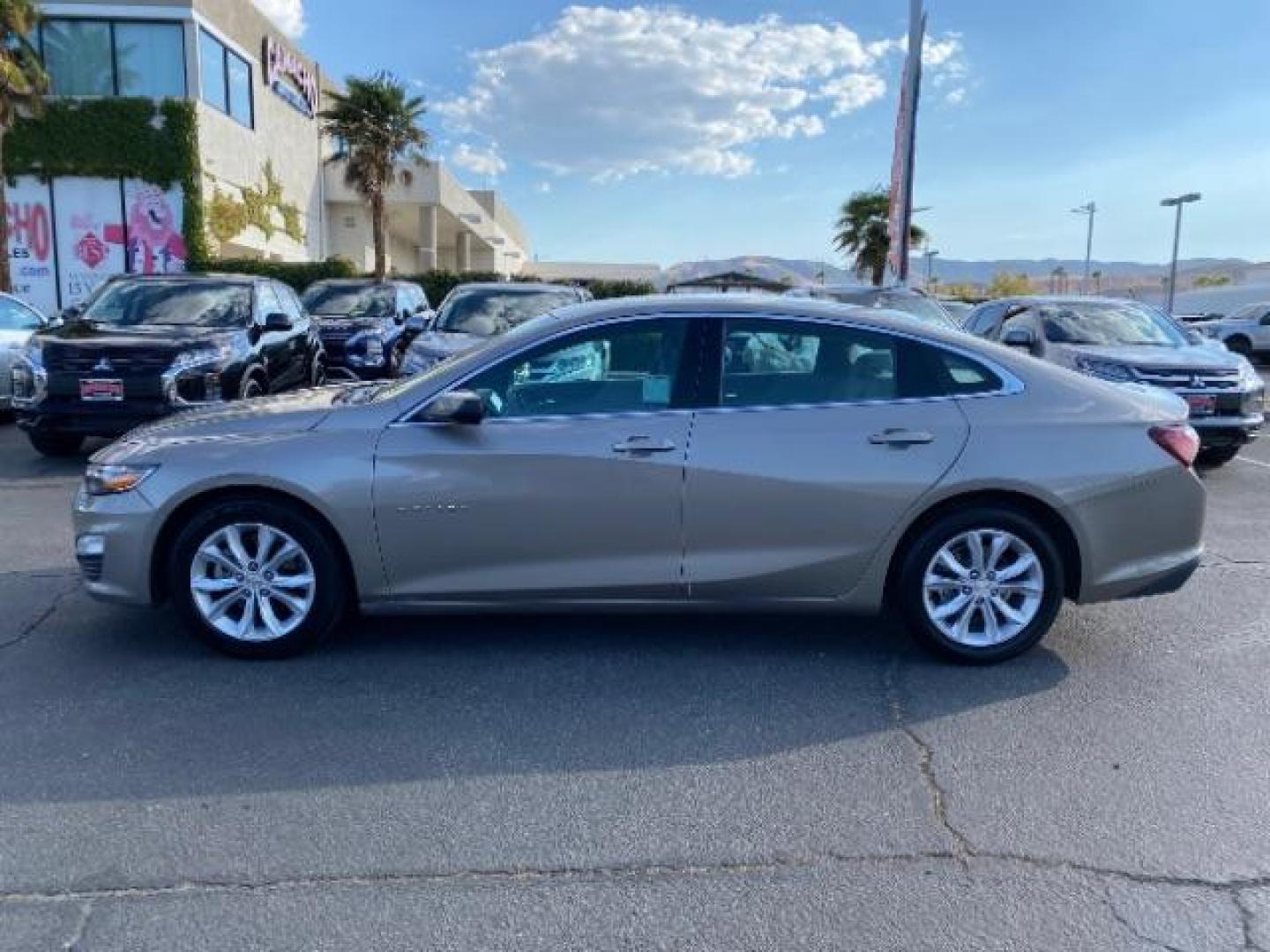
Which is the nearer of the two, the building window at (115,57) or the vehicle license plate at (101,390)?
the vehicle license plate at (101,390)

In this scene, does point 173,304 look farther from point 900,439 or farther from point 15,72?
point 15,72

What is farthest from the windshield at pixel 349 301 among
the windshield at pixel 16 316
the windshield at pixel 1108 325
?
the windshield at pixel 1108 325

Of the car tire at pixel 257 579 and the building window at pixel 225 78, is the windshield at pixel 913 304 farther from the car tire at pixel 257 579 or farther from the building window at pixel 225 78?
the building window at pixel 225 78

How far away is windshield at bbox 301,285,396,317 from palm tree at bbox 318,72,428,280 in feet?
43.5

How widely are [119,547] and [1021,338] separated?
8196 millimetres

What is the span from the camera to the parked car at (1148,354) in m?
8.64

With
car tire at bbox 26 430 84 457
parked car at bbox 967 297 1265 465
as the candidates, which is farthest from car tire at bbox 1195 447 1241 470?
car tire at bbox 26 430 84 457

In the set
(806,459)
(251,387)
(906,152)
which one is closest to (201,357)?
(251,387)

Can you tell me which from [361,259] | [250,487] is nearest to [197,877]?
[250,487]

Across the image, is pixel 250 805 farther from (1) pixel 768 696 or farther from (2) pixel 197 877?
(1) pixel 768 696

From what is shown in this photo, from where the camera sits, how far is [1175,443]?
420 cm

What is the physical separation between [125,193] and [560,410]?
25.7 metres

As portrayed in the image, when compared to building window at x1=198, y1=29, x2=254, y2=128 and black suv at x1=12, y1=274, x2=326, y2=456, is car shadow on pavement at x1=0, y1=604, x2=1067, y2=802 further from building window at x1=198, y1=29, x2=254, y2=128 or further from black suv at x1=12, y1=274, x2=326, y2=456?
building window at x1=198, y1=29, x2=254, y2=128

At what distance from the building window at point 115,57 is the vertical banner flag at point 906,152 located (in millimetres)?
18619
